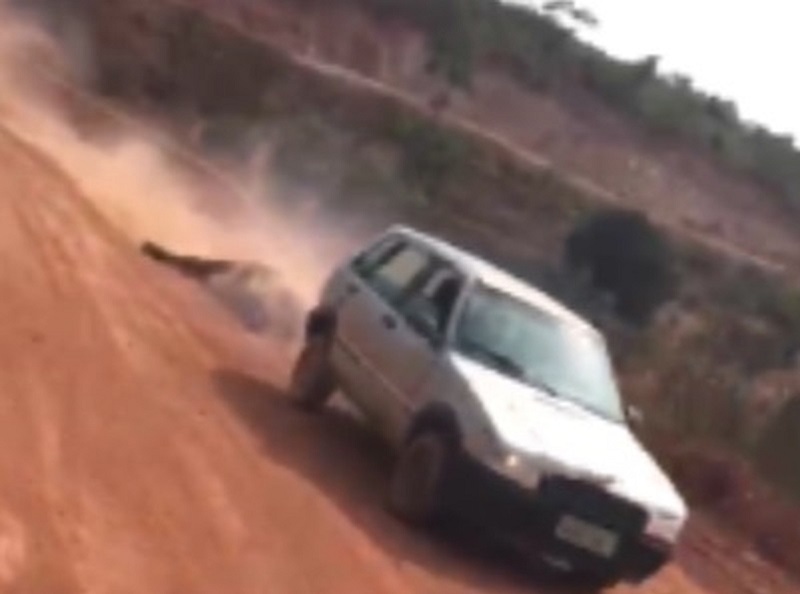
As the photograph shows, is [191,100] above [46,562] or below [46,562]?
below

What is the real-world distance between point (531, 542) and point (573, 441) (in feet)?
2.46

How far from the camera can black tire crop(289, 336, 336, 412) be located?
510 inches

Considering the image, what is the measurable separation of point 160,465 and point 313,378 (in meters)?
3.73

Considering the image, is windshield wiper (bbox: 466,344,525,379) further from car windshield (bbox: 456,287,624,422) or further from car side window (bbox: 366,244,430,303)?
car side window (bbox: 366,244,430,303)

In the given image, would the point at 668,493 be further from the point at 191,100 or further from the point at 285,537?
the point at 191,100

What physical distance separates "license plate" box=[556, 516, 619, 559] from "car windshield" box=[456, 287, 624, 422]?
1239 mm

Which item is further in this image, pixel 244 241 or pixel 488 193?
pixel 488 193

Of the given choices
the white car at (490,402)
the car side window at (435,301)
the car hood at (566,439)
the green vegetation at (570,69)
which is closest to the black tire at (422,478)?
the white car at (490,402)

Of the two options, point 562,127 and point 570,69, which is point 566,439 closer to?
point 562,127

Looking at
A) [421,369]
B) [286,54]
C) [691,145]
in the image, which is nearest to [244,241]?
[421,369]

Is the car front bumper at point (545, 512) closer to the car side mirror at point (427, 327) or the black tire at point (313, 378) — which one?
the car side mirror at point (427, 327)

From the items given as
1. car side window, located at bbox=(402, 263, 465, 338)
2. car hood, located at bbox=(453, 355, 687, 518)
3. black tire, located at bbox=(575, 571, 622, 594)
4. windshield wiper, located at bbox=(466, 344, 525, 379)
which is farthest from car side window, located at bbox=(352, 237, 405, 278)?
black tire, located at bbox=(575, 571, 622, 594)

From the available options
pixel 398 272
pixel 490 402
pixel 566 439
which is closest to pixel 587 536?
pixel 566 439

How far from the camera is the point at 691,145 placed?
276ft
